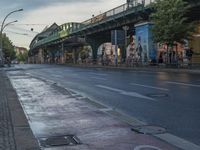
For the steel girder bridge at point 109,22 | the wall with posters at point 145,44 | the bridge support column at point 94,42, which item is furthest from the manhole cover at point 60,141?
the bridge support column at point 94,42

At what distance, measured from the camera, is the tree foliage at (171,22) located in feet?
163

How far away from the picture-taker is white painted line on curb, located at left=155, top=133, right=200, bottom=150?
27.7ft

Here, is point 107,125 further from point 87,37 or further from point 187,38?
point 87,37

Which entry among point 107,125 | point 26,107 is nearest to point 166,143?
point 107,125

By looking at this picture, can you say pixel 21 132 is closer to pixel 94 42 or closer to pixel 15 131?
pixel 15 131

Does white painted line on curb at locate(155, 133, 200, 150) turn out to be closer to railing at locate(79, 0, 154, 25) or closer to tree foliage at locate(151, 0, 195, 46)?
tree foliage at locate(151, 0, 195, 46)

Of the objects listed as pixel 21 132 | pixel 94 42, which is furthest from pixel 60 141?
pixel 94 42

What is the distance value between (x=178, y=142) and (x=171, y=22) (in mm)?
41752

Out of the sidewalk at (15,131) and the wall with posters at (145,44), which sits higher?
the wall with posters at (145,44)

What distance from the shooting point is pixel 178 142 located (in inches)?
350

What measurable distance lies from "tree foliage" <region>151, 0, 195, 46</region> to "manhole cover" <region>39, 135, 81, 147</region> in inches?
1612

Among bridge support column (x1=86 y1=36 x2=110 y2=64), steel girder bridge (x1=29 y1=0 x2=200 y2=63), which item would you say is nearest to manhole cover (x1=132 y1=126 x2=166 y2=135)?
steel girder bridge (x1=29 y1=0 x2=200 y2=63)

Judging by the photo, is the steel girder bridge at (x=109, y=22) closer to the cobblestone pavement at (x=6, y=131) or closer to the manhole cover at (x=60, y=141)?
the cobblestone pavement at (x=6, y=131)

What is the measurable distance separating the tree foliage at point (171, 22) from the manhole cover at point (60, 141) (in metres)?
40.9
